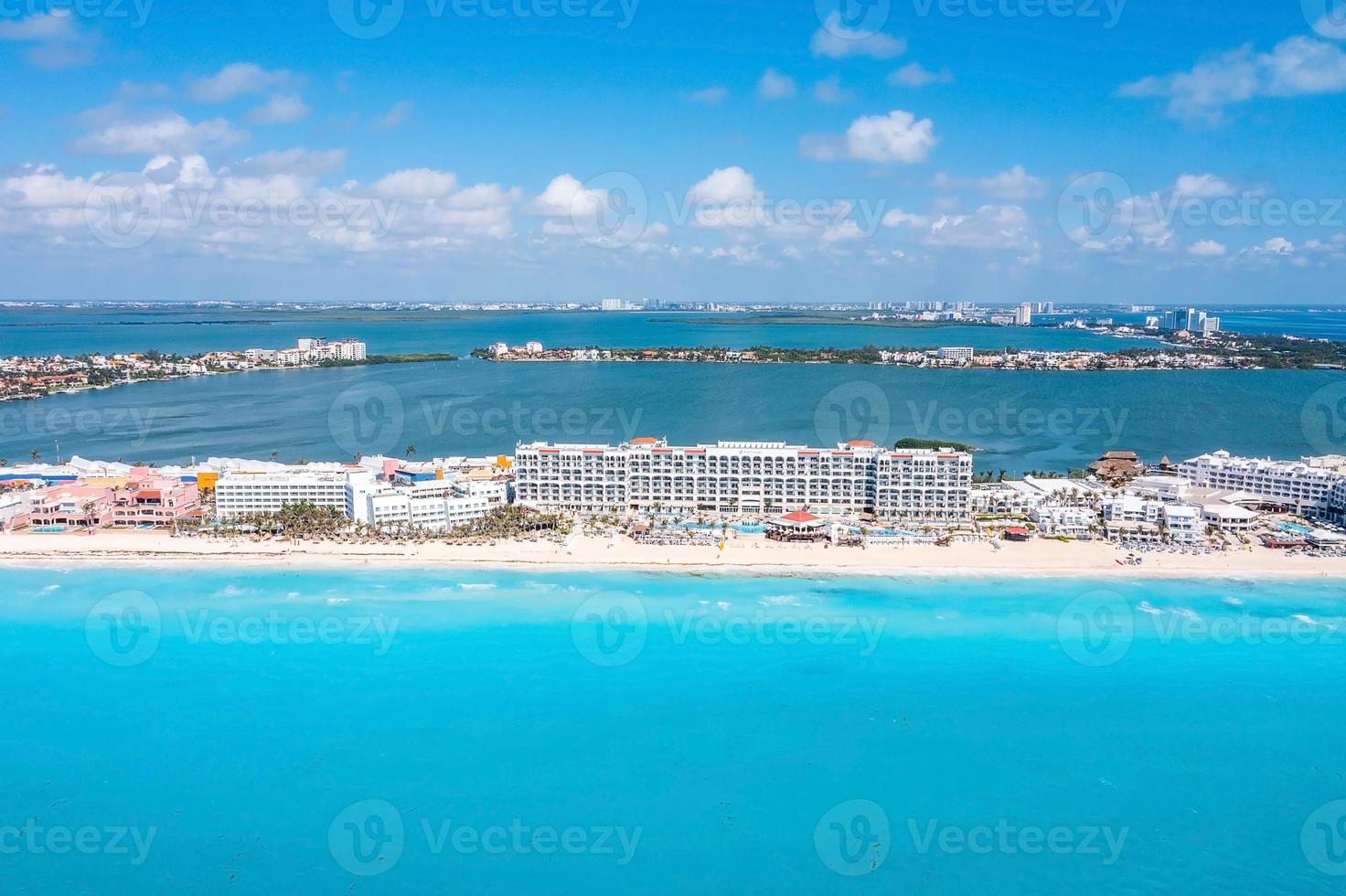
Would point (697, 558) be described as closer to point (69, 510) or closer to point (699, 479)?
point (699, 479)

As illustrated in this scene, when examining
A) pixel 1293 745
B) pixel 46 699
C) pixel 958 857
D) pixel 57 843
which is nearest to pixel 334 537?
pixel 46 699

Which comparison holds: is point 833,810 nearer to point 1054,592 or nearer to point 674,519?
point 1054,592

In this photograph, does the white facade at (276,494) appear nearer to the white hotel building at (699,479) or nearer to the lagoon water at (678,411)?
the white hotel building at (699,479)

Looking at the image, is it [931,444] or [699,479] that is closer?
[699,479]

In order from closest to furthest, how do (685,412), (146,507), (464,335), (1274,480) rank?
1. (146,507)
2. (1274,480)
3. (685,412)
4. (464,335)

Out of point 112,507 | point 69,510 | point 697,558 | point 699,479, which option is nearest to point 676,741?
point 697,558

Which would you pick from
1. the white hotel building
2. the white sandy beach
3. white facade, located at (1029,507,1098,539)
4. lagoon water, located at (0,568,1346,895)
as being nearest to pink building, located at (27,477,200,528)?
the white sandy beach
